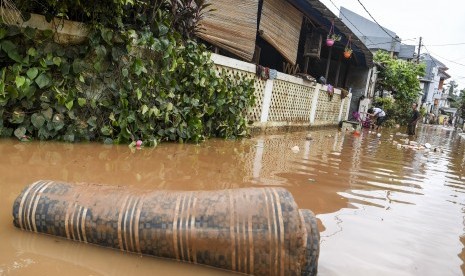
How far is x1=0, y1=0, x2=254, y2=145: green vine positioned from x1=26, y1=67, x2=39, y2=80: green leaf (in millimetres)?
11

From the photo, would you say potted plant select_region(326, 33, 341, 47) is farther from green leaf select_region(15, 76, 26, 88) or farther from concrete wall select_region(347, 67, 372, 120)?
green leaf select_region(15, 76, 26, 88)

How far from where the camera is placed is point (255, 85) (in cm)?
891

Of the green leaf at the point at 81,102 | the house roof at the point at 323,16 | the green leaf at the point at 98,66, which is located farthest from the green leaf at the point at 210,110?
the house roof at the point at 323,16

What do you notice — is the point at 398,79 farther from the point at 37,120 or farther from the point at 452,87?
the point at 452,87

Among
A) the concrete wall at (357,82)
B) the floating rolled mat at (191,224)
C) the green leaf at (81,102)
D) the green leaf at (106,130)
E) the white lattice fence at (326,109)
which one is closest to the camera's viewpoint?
the floating rolled mat at (191,224)

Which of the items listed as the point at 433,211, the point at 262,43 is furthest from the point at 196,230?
the point at 262,43

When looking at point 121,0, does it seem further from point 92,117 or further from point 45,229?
point 45,229

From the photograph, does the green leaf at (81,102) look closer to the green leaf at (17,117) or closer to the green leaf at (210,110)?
the green leaf at (17,117)

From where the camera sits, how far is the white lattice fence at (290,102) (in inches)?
399

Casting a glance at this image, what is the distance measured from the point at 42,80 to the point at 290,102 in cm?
774

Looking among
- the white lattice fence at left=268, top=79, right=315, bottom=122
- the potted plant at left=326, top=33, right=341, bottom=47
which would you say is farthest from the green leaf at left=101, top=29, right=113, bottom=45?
the potted plant at left=326, top=33, right=341, bottom=47

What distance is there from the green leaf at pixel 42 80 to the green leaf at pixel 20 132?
576 millimetres

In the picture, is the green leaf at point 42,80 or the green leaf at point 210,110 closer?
the green leaf at point 42,80

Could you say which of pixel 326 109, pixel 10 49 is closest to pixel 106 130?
pixel 10 49
